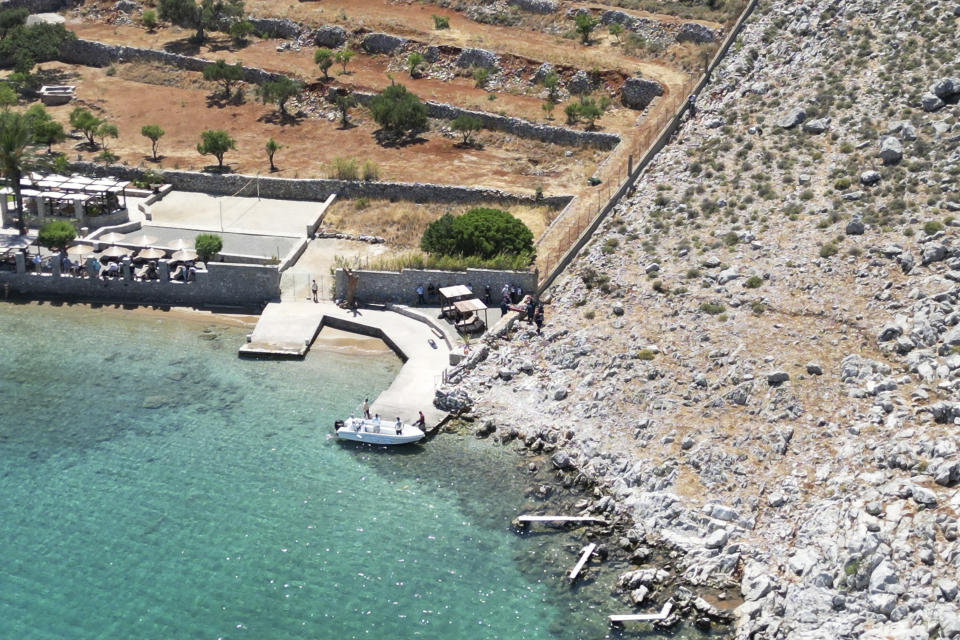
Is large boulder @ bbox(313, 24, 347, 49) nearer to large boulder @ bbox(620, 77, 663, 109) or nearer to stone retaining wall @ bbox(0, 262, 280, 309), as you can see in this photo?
large boulder @ bbox(620, 77, 663, 109)

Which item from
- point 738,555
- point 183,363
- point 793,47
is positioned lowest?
point 183,363

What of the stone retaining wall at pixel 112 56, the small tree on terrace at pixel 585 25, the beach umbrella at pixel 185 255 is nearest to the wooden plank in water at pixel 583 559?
the beach umbrella at pixel 185 255

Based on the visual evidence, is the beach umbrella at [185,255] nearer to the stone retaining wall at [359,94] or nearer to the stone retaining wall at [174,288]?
the stone retaining wall at [174,288]

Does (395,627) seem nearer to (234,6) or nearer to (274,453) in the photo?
(274,453)

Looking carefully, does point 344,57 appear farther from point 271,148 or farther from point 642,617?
point 642,617

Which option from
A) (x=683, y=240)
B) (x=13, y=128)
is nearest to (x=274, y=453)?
(x=683, y=240)

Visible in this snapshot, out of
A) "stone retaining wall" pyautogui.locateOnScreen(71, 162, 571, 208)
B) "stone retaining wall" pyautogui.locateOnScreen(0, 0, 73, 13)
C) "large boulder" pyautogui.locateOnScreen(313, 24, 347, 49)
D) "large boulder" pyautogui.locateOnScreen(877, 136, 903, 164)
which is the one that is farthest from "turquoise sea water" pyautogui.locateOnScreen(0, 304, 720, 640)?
"stone retaining wall" pyautogui.locateOnScreen(0, 0, 73, 13)
